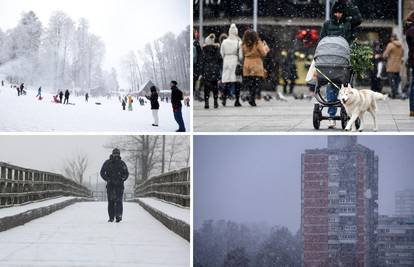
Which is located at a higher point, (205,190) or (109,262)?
(205,190)

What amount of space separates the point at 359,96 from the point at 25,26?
228cm

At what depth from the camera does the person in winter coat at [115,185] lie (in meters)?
8.12

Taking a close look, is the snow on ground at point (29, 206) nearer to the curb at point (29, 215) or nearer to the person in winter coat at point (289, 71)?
the curb at point (29, 215)

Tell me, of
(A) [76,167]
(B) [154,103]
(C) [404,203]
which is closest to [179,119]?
(B) [154,103]

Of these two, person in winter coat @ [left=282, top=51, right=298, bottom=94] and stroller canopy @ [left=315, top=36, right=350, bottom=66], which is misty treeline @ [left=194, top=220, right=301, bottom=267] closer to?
stroller canopy @ [left=315, top=36, right=350, bottom=66]

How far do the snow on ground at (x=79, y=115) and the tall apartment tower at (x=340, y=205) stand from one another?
951mm

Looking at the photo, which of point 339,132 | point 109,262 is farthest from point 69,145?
point 339,132

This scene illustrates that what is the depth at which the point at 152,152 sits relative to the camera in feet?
26.3

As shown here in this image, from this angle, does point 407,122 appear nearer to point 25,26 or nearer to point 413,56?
point 413,56

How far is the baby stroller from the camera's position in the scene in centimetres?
764

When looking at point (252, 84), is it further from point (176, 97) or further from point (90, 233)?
point (90, 233)

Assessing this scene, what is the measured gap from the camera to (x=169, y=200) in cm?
801

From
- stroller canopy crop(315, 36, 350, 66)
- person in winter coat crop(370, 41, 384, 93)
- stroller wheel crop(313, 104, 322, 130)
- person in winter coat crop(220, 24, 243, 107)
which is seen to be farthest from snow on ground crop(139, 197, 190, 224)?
person in winter coat crop(370, 41, 384, 93)

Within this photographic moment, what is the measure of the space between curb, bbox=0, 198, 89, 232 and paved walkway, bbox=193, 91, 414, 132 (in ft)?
3.37
